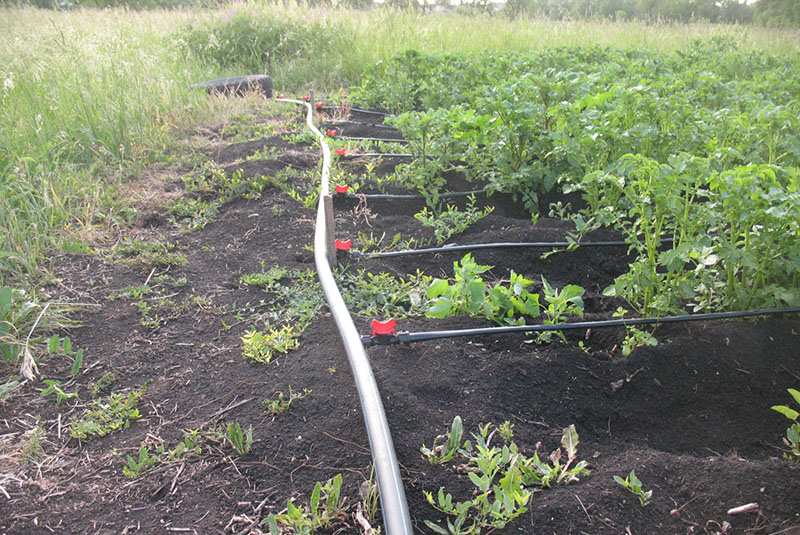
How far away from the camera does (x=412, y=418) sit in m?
1.82

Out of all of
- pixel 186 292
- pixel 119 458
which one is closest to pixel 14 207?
pixel 186 292

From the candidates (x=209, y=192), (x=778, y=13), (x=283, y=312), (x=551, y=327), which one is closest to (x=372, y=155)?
(x=209, y=192)

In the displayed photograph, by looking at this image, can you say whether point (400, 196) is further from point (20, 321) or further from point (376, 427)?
point (376, 427)

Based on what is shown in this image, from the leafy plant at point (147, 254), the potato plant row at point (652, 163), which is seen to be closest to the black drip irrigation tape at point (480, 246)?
the potato plant row at point (652, 163)

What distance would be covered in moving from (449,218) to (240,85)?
17.2 feet

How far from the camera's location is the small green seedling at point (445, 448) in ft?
5.42

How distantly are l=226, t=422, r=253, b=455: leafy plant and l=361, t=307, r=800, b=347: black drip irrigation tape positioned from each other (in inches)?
22.6

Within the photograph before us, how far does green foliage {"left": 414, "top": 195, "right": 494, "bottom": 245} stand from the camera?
329cm

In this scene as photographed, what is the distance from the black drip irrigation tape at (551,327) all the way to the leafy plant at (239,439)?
0.58 metres

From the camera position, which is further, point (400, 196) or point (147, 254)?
point (400, 196)

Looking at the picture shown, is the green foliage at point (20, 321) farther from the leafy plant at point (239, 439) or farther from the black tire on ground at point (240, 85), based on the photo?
the black tire on ground at point (240, 85)

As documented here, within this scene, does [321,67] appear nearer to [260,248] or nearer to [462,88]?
[462,88]

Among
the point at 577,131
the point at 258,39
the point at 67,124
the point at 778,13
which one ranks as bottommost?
the point at 67,124

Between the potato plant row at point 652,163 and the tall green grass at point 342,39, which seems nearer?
the potato plant row at point 652,163
